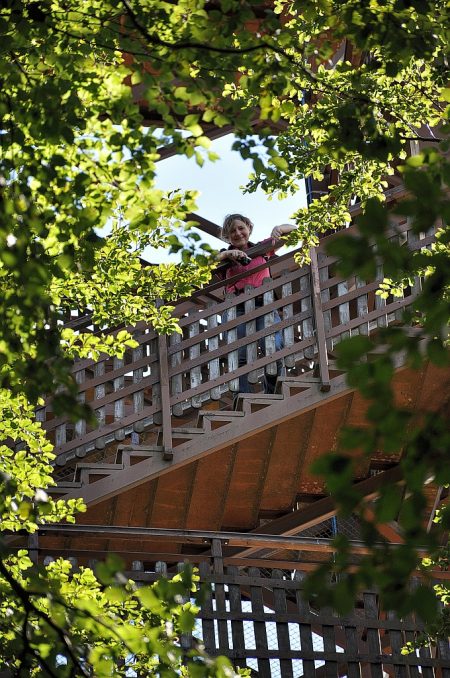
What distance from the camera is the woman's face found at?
33.7 feet

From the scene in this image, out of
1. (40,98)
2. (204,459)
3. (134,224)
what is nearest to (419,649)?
(204,459)

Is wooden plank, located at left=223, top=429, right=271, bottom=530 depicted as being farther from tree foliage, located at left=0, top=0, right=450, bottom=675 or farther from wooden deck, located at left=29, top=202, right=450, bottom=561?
tree foliage, located at left=0, top=0, right=450, bottom=675

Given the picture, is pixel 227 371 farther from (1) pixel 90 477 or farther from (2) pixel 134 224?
(2) pixel 134 224

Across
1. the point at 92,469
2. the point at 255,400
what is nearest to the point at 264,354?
the point at 255,400

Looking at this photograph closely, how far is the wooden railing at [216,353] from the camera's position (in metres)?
9.46

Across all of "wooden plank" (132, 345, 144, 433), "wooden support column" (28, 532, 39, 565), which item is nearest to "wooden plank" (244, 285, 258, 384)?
"wooden plank" (132, 345, 144, 433)

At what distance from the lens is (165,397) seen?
9469 millimetres

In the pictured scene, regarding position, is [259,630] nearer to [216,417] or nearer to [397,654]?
[397,654]

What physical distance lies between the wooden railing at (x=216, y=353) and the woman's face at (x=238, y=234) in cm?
39

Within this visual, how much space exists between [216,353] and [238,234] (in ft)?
3.96

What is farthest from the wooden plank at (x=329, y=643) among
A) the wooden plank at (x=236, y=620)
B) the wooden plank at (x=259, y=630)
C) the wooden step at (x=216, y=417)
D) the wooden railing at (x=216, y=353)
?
the wooden railing at (x=216, y=353)

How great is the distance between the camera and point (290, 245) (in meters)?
8.23

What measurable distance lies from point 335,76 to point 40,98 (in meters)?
3.30

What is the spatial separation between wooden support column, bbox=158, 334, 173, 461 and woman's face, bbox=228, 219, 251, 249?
1.20 m
